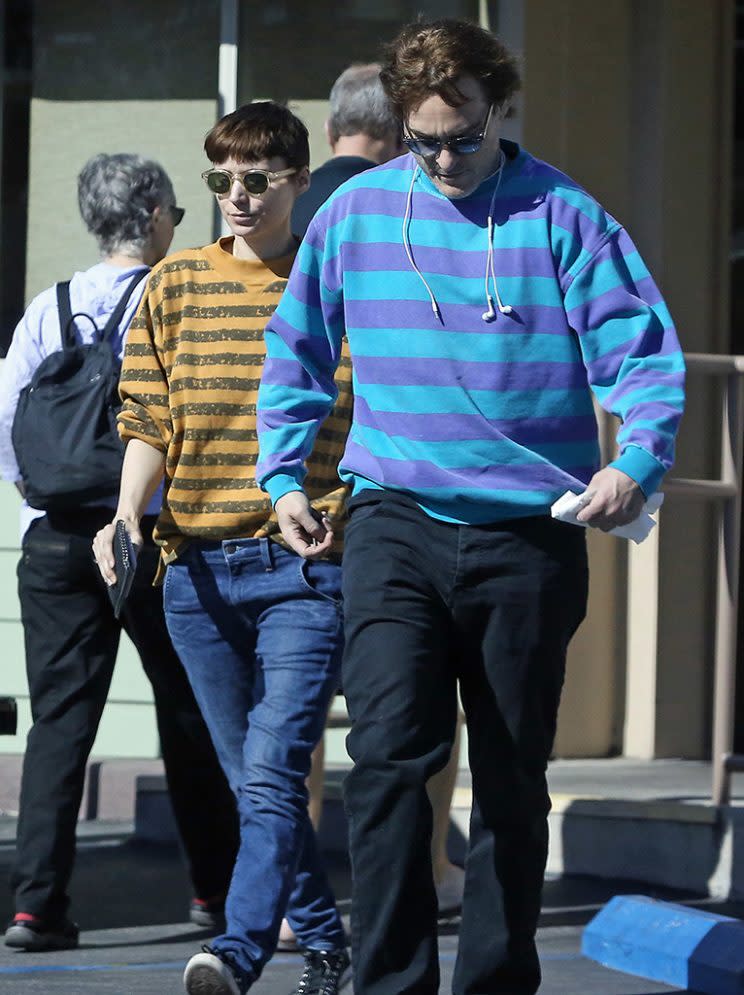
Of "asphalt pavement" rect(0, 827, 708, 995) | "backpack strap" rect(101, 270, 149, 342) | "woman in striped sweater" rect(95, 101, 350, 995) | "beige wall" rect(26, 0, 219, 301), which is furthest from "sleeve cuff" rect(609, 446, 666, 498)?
"beige wall" rect(26, 0, 219, 301)

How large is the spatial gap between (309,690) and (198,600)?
0.33 m

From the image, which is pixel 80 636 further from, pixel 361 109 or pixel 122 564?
pixel 361 109

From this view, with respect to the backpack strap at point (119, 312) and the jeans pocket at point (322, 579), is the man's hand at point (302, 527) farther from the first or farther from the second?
the backpack strap at point (119, 312)

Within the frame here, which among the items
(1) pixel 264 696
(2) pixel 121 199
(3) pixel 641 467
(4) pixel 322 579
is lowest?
(1) pixel 264 696

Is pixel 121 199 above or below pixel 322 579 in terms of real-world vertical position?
above

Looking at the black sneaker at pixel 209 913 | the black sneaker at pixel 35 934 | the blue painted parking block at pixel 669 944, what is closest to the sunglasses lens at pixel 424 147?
the blue painted parking block at pixel 669 944

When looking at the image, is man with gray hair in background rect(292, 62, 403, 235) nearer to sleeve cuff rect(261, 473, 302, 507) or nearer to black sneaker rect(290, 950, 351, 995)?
sleeve cuff rect(261, 473, 302, 507)

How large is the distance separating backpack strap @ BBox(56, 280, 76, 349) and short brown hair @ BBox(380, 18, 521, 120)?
1.55m

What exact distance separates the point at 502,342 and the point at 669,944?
176 cm

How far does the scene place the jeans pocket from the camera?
4145 millimetres

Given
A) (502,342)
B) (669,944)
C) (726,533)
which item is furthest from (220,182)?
(726,533)

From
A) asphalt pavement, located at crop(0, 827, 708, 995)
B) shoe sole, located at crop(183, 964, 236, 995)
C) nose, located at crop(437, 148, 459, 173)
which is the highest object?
nose, located at crop(437, 148, 459, 173)

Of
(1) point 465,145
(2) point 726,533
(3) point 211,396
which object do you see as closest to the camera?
(1) point 465,145

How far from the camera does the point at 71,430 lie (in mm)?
4816
